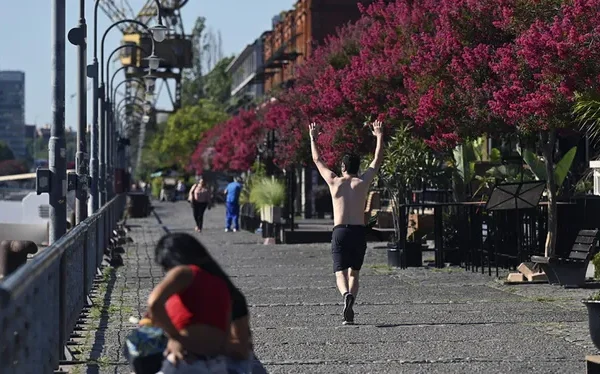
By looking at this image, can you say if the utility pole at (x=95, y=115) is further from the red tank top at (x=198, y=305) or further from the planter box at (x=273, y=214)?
the red tank top at (x=198, y=305)

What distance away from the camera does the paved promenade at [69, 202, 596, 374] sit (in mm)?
11383

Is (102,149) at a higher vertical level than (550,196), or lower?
higher

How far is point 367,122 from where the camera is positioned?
89.1 ft

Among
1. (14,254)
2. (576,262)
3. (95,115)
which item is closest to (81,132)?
(14,254)

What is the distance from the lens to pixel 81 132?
2528 cm

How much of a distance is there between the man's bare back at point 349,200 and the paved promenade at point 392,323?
104cm

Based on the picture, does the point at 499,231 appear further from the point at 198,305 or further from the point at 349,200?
the point at 198,305

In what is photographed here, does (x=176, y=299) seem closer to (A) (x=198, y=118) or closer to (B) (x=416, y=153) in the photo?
(B) (x=416, y=153)

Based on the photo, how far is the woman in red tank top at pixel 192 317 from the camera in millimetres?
6312

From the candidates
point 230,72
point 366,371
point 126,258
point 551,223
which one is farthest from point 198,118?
point 366,371

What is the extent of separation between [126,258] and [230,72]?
437 ft

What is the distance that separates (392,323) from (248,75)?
115768mm

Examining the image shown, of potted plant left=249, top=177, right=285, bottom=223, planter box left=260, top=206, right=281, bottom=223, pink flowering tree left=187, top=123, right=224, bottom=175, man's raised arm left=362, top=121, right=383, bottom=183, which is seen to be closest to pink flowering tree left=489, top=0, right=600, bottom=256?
man's raised arm left=362, top=121, right=383, bottom=183

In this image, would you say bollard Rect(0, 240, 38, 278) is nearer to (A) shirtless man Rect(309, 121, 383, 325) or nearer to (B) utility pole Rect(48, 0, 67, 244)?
(B) utility pole Rect(48, 0, 67, 244)
